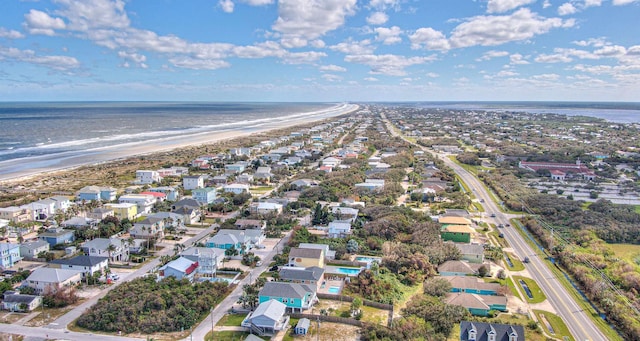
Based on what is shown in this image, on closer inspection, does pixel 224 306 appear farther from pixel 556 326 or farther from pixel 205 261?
pixel 556 326

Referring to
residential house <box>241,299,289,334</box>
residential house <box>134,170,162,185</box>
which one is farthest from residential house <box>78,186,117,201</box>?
residential house <box>241,299,289,334</box>

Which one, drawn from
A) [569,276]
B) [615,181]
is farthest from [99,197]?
[615,181]

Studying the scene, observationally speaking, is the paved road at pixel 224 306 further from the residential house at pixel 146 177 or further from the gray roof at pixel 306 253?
the residential house at pixel 146 177

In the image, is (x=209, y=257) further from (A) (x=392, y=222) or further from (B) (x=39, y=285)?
(A) (x=392, y=222)

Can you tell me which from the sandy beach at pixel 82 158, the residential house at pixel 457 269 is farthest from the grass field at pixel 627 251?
the sandy beach at pixel 82 158

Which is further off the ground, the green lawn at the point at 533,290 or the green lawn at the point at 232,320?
the green lawn at the point at 232,320
